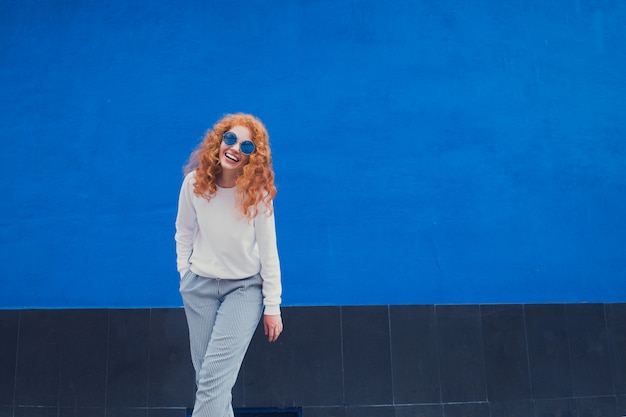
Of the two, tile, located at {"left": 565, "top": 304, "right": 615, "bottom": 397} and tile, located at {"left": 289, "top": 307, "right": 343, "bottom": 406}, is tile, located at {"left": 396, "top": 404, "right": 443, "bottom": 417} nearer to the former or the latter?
tile, located at {"left": 289, "top": 307, "right": 343, "bottom": 406}

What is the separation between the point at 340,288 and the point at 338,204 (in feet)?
1.97

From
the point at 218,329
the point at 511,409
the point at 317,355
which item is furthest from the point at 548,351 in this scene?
the point at 218,329

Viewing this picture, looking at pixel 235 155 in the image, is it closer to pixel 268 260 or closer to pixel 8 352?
pixel 268 260

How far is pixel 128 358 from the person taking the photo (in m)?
3.51

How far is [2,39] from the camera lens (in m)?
3.96

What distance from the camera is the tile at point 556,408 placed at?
349 cm

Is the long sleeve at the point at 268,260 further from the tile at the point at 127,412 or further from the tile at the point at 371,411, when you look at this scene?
the tile at the point at 127,412

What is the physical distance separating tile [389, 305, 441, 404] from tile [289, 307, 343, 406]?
388 mm

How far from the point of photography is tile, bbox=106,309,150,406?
348 centimetres

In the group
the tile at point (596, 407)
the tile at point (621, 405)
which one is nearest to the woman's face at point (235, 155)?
the tile at point (596, 407)

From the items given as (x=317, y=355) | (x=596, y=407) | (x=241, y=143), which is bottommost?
(x=596, y=407)

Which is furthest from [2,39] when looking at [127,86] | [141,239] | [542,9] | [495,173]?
[542,9]

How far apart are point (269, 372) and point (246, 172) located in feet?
5.96

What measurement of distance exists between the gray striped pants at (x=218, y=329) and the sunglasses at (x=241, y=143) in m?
0.54
